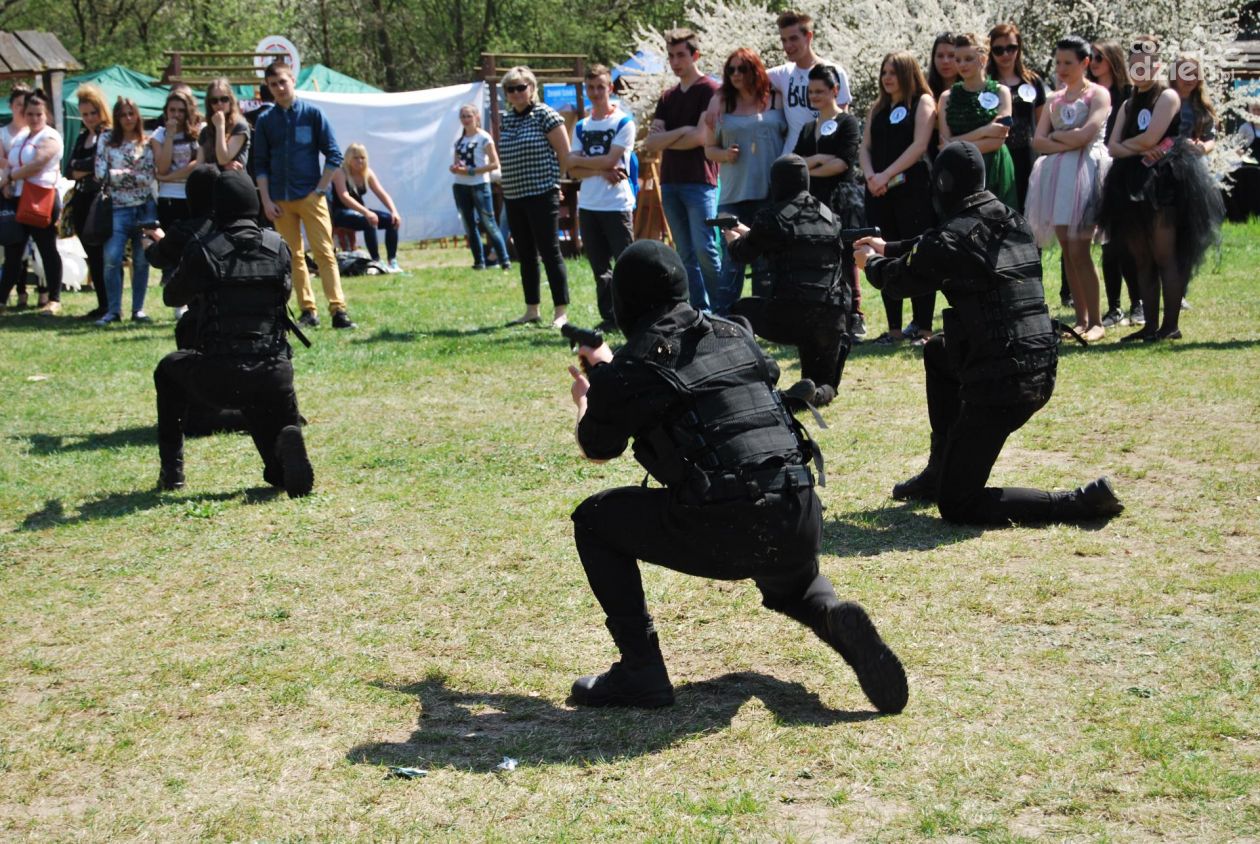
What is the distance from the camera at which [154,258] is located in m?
7.90

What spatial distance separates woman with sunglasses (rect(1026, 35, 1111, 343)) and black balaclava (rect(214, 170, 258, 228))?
574 centimetres

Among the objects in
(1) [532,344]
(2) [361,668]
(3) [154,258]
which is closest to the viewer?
(2) [361,668]

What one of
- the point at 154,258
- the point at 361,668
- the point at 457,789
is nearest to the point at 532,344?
the point at 154,258

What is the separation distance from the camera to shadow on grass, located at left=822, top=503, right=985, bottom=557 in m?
6.03

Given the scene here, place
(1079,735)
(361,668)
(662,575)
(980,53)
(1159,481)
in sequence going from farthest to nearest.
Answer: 1. (980,53)
2. (1159,481)
3. (662,575)
4. (361,668)
5. (1079,735)

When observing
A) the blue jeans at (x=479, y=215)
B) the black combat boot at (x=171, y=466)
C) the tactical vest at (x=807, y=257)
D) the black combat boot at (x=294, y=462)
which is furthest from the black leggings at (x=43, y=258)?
the tactical vest at (x=807, y=257)

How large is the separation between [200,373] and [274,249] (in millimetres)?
764

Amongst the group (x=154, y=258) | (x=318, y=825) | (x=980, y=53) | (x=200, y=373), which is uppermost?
(x=980, y=53)

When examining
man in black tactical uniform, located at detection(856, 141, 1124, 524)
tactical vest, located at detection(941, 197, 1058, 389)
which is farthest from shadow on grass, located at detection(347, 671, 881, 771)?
tactical vest, located at detection(941, 197, 1058, 389)

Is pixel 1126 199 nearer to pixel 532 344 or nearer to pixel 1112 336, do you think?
pixel 1112 336

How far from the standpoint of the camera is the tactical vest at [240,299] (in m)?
7.19

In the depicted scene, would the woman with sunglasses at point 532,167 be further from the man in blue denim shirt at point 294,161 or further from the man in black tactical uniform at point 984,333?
the man in black tactical uniform at point 984,333

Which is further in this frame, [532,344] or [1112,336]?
[532,344]

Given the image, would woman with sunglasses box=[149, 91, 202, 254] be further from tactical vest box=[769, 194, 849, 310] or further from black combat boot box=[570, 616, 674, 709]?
black combat boot box=[570, 616, 674, 709]
